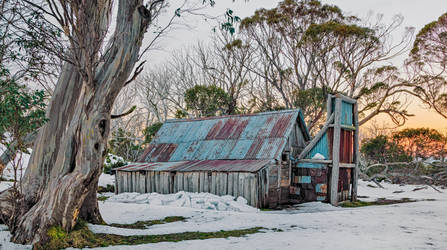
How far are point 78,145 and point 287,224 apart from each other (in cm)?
616

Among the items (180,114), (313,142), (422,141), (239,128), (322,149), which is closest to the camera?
(313,142)

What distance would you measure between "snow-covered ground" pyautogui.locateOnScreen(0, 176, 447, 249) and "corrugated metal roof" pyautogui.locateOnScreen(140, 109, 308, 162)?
2.76 m

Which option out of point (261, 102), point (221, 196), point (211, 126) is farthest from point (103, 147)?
point (261, 102)

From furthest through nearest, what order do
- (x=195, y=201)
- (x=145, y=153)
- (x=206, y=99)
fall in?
(x=206, y=99) < (x=145, y=153) < (x=195, y=201)

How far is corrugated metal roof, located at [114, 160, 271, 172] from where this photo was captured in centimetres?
1589

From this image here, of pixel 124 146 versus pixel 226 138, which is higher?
pixel 226 138

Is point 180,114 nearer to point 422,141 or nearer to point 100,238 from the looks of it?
point 422,141

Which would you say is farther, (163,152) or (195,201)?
(163,152)

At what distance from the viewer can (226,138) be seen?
19.2 meters

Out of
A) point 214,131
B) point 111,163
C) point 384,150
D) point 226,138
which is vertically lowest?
point 111,163

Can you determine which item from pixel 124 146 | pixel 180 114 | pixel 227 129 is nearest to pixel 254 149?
pixel 227 129

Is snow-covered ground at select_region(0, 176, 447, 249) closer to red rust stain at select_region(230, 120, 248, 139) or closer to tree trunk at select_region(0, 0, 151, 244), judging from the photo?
tree trunk at select_region(0, 0, 151, 244)

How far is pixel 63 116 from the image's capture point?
9977mm

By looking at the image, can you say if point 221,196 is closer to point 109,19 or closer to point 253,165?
point 253,165
